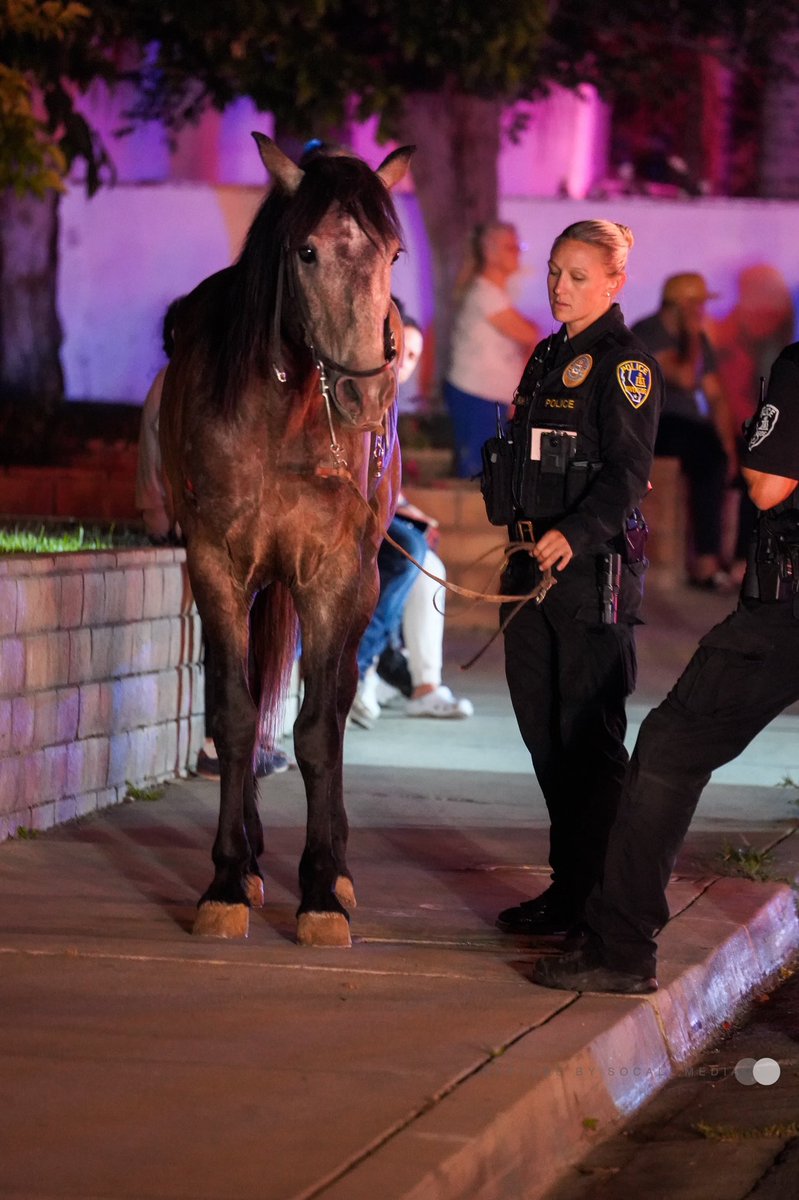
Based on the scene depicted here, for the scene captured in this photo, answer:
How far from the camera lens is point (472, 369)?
1761cm

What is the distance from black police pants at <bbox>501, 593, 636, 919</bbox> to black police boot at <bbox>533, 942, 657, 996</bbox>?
52cm

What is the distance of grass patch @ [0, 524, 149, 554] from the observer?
8.21 metres

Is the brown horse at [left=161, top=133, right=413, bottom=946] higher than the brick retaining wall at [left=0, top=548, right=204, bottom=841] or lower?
higher

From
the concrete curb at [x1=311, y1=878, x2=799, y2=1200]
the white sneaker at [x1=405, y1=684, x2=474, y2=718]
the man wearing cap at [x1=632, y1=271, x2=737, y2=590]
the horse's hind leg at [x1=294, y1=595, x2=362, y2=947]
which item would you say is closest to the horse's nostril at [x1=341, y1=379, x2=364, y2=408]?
the horse's hind leg at [x1=294, y1=595, x2=362, y2=947]

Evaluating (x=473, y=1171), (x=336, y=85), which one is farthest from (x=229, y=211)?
(x=473, y=1171)

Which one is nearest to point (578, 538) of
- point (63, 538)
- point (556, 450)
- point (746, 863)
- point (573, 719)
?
point (556, 450)

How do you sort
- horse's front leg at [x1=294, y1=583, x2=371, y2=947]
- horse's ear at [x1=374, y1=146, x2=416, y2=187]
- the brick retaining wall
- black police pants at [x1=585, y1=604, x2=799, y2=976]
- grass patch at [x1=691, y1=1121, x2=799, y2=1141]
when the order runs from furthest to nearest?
1. the brick retaining wall
2. horse's ear at [x1=374, y1=146, x2=416, y2=187]
3. horse's front leg at [x1=294, y1=583, x2=371, y2=947]
4. black police pants at [x1=585, y1=604, x2=799, y2=976]
5. grass patch at [x1=691, y1=1121, x2=799, y2=1141]

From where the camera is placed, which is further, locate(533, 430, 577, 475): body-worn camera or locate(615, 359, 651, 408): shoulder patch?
locate(533, 430, 577, 475): body-worn camera

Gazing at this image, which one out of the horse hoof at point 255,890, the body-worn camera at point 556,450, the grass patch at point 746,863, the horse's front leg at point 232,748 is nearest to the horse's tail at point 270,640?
the horse's front leg at point 232,748

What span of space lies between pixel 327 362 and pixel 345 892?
1698 millimetres

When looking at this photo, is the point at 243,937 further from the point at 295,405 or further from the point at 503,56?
the point at 503,56

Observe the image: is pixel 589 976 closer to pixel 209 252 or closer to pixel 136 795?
pixel 136 795

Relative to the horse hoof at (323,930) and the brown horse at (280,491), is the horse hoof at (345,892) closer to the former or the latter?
the brown horse at (280,491)

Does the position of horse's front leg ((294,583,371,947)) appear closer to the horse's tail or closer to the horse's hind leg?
the horse's hind leg
